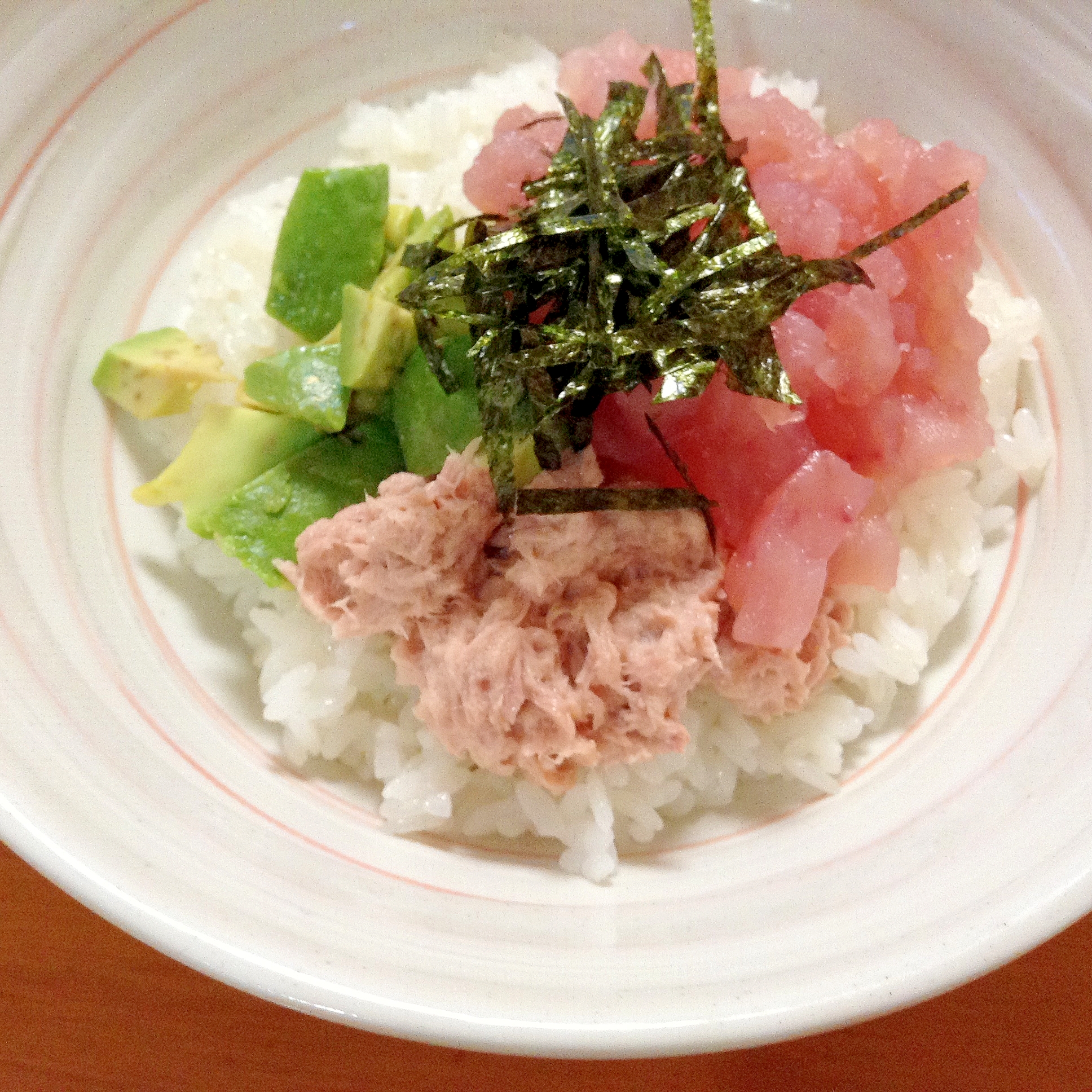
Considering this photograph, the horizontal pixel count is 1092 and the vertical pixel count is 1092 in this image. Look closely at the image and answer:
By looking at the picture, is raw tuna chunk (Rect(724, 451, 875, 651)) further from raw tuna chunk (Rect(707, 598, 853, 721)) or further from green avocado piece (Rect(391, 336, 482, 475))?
green avocado piece (Rect(391, 336, 482, 475))

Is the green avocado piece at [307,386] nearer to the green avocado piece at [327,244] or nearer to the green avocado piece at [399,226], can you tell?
the green avocado piece at [327,244]

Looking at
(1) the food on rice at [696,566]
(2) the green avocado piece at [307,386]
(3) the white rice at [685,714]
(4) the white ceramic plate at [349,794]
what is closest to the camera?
(4) the white ceramic plate at [349,794]

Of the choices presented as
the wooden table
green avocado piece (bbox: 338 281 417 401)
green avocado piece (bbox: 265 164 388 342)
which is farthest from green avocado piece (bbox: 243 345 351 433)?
the wooden table

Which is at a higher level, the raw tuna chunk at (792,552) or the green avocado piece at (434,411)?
the raw tuna chunk at (792,552)

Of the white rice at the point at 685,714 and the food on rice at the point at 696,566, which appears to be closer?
the food on rice at the point at 696,566

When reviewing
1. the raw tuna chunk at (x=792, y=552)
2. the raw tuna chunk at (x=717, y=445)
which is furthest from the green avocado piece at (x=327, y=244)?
the raw tuna chunk at (x=792, y=552)

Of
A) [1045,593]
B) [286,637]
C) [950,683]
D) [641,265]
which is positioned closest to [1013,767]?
[950,683]
